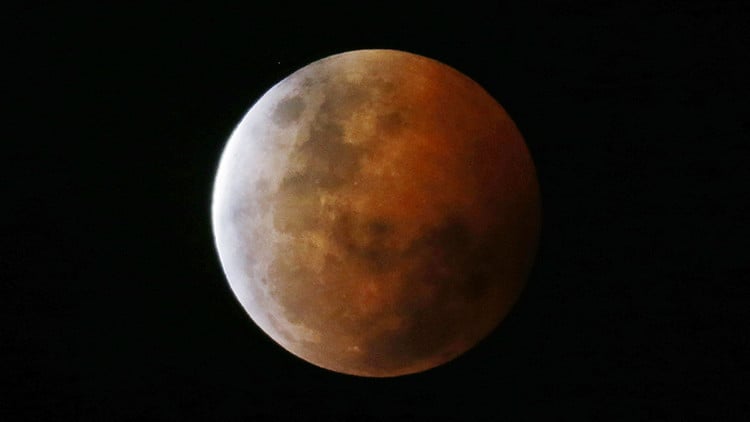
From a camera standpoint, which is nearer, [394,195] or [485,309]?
[394,195]

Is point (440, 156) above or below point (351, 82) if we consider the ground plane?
below

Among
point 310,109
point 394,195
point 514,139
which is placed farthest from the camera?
point 514,139

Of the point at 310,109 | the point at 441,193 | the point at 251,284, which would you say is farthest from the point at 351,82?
the point at 251,284

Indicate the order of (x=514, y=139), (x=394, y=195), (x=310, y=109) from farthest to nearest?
1. (x=514, y=139)
2. (x=310, y=109)
3. (x=394, y=195)

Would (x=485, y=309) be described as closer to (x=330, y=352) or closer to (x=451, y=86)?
(x=330, y=352)

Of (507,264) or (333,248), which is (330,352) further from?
(507,264)

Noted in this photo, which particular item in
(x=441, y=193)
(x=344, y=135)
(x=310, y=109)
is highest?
(x=310, y=109)

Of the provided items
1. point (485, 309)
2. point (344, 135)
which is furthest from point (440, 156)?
point (485, 309)
